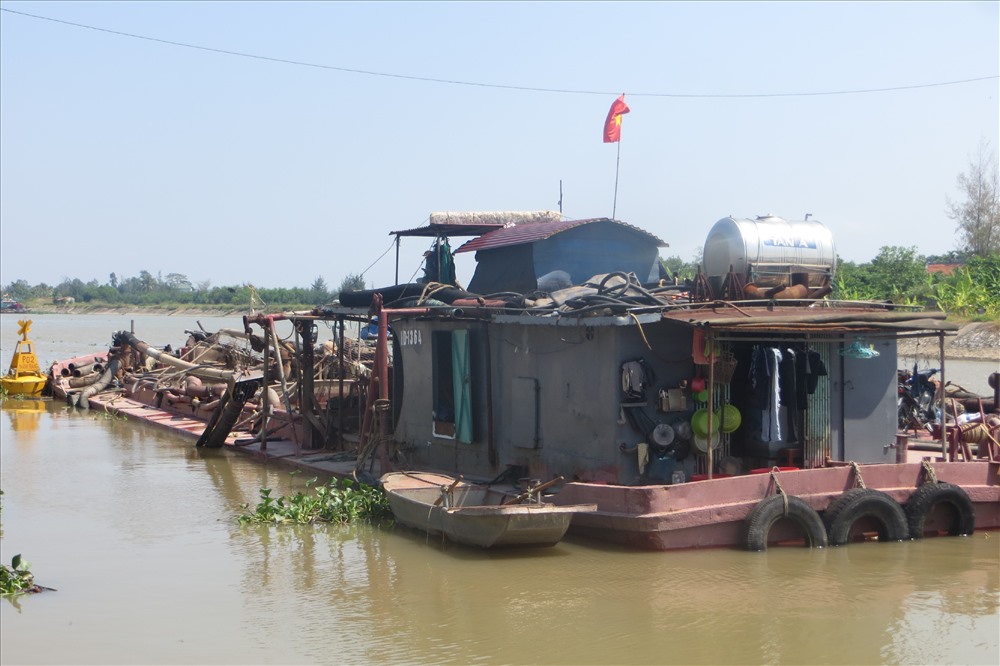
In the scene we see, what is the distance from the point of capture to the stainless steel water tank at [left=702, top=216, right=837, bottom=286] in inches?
440

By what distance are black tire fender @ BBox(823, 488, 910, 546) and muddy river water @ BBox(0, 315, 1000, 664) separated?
0.62 feet

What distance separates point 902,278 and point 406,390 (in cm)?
2598

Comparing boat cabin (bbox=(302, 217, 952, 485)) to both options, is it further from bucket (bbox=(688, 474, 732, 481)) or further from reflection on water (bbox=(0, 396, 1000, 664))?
reflection on water (bbox=(0, 396, 1000, 664))

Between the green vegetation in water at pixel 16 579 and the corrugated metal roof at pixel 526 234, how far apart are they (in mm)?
7629

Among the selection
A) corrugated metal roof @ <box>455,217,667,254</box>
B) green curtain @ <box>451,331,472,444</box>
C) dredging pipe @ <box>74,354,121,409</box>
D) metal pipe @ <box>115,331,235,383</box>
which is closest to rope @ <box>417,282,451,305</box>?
green curtain @ <box>451,331,472,444</box>

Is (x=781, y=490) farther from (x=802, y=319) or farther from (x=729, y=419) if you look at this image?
(x=802, y=319)

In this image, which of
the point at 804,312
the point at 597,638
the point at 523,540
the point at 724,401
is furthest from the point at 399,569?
the point at 804,312

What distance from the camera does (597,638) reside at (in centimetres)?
795

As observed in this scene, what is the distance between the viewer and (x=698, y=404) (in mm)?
11031

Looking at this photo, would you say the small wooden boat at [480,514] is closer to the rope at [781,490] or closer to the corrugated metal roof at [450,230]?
the rope at [781,490]

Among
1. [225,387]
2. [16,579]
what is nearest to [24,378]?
[225,387]

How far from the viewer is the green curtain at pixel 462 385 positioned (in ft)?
41.9

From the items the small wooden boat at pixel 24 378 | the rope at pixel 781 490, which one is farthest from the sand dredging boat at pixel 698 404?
the small wooden boat at pixel 24 378

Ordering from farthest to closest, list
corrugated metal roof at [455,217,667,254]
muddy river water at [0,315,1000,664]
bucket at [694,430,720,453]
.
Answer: corrugated metal roof at [455,217,667,254], bucket at [694,430,720,453], muddy river water at [0,315,1000,664]
